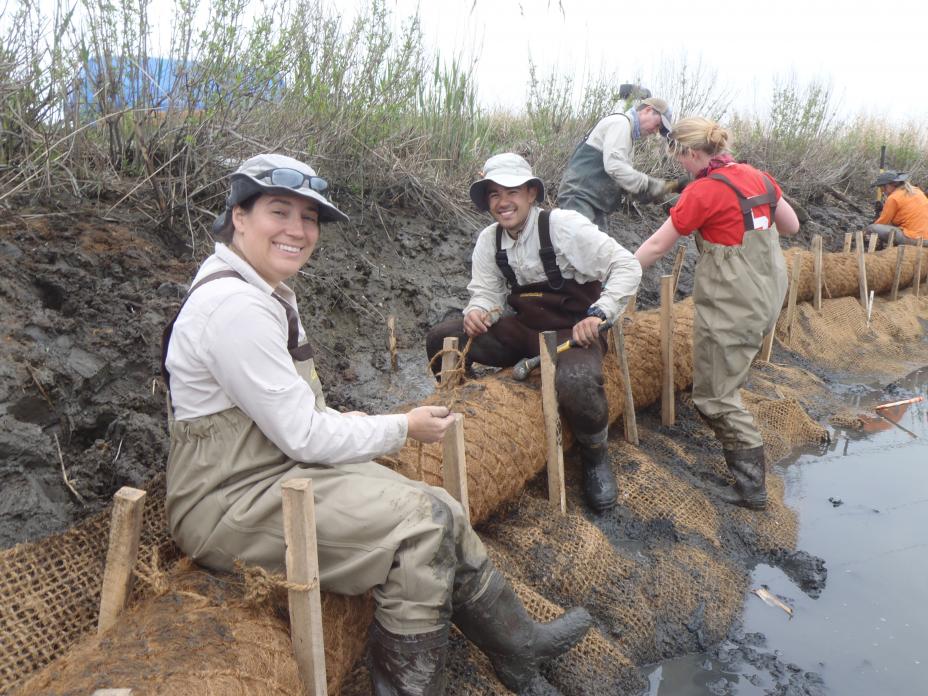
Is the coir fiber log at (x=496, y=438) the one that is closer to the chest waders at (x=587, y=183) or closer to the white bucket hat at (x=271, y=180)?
the white bucket hat at (x=271, y=180)

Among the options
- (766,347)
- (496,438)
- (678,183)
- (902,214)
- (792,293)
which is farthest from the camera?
(902,214)

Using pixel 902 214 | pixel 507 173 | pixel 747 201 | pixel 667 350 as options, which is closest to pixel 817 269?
pixel 667 350

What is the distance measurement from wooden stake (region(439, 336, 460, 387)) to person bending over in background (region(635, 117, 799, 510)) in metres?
1.45

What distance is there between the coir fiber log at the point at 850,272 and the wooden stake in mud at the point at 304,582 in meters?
7.34

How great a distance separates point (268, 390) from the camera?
1.98 meters

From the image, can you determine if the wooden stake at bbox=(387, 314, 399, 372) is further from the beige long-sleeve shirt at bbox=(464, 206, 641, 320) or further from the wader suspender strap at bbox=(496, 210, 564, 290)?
the beige long-sleeve shirt at bbox=(464, 206, 641, 320)

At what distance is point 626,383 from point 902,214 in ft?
36.2

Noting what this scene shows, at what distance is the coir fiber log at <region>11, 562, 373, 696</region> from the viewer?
170 centimetres

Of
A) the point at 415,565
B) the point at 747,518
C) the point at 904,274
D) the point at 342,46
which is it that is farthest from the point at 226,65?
the point at 904,274

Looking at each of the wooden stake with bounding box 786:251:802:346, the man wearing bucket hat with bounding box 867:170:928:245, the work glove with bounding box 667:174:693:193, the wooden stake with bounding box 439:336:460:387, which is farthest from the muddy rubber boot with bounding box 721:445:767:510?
the man wearing bucket hat with bounding box 867:170:928:245

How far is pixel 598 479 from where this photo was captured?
13.2 feet

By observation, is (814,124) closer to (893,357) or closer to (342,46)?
(893,357)

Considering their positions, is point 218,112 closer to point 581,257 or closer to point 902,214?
point 581,257

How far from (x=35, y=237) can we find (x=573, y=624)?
3693 mm
